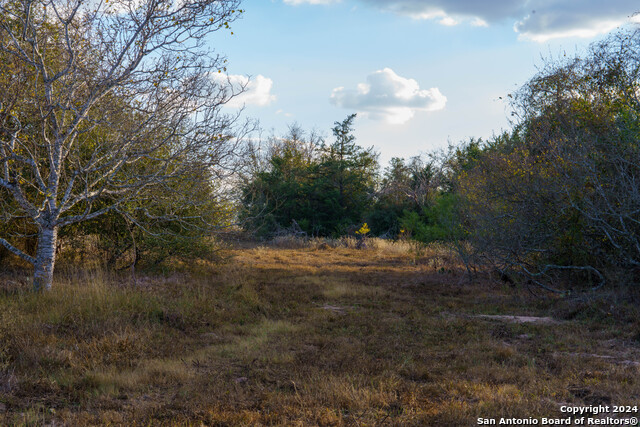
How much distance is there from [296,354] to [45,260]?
17.7 feet

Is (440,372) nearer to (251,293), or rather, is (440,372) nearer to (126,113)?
(251,293)

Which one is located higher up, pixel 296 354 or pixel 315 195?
pixel 315 195

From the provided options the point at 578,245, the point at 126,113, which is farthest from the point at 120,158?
the point at 578,245

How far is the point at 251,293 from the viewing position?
1080 cm

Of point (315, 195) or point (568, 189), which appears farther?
point (315, 195)

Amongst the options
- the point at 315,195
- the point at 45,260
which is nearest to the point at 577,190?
the point at 45,260

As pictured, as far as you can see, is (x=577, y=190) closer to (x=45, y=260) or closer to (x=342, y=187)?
(x=45, y=260)

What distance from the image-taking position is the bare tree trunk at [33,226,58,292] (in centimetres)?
893

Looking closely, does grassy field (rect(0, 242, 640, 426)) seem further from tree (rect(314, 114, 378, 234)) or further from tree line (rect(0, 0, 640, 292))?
tree (rect(314, 114, 378, 234))

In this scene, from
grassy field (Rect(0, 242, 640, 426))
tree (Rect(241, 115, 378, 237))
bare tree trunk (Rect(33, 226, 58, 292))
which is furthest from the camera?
tree (Rect(241, 115, 378, 237))

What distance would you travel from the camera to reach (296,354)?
6.61 meters

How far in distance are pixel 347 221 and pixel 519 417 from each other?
2685cm

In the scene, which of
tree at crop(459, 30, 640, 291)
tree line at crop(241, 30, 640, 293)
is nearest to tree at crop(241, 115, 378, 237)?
tree line at crop(241, 30, 640, 293)

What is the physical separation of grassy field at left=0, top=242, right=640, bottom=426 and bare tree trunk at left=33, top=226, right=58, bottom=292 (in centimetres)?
27
